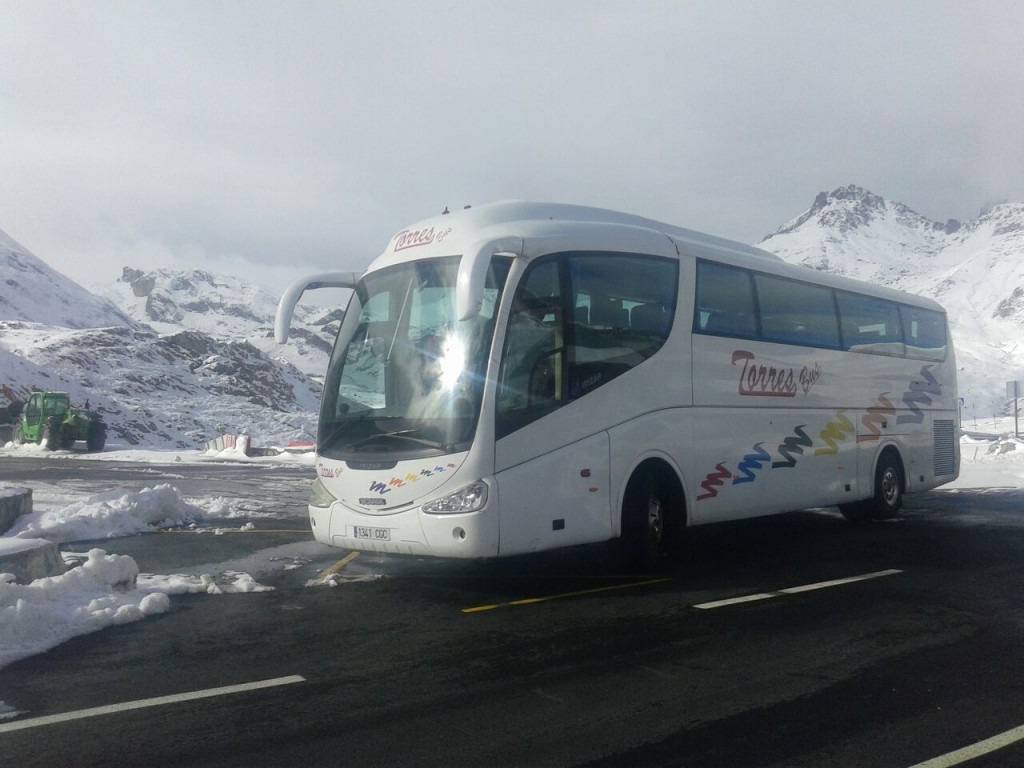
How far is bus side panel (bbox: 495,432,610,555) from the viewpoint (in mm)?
7414

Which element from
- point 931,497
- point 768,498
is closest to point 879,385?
point 768,498

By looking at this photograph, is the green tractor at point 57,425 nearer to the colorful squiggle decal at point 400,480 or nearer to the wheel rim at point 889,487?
the wheel rim at point 889,487

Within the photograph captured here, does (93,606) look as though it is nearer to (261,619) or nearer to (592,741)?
(261,619)

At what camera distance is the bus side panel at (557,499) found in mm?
7414

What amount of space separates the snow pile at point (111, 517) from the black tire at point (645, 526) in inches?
250

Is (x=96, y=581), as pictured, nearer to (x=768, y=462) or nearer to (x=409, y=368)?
(x=409, y=368)

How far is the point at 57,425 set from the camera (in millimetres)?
37719

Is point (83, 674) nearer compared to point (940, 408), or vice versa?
point (83, 674)

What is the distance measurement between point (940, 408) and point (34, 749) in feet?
46.6

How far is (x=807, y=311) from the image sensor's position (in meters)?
11.7

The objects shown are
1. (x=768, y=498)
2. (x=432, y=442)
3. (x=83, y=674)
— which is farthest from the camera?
(x=768, y=498)

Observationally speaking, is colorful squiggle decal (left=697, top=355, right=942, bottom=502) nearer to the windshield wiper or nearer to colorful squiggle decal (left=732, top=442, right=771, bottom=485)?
colorful squiggle decal (left=732, top=442, right=771, bottom=485)

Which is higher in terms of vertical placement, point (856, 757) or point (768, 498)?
point (768, 498)

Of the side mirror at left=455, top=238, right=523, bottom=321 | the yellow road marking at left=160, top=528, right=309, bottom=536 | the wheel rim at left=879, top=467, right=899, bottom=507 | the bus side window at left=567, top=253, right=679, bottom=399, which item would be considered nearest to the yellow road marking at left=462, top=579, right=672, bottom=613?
the bus side window at left=567, top=253, right=679, bottom=399
